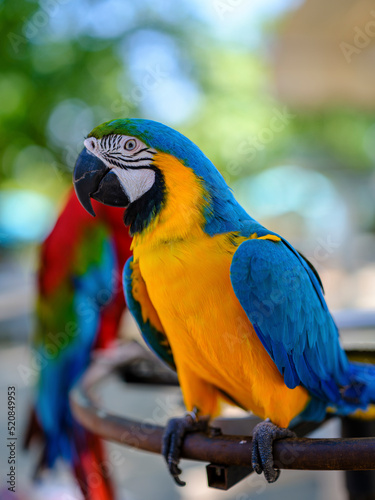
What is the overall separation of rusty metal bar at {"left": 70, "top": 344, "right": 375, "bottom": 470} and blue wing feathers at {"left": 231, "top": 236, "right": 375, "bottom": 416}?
93mm

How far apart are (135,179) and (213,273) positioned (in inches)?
6.5

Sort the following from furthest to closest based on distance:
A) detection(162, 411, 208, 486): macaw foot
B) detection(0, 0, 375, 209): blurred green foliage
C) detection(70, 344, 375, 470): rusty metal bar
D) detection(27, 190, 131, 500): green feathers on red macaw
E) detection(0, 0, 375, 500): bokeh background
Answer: detection(0, 0, 375, 209): blurred green foliage
detection(0, 0, 375, 500): bokeh background
detection(27, 190, 131, 500): green feathers on red macaw
detection(162, 411, 208, 486): macaw foot
detection(70, 344, 375, 470): rusty metal bar

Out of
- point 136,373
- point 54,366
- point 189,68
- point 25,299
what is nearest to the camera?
point 136,373

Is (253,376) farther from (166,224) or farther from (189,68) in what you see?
(189,68)

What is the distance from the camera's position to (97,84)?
18.7 ft

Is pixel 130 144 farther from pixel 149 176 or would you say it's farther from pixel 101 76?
pixel 101 76

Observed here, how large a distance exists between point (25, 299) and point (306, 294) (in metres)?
4.61

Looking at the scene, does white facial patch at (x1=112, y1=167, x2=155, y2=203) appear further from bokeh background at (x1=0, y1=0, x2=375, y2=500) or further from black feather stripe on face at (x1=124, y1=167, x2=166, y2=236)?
bokeh background at (x1=0, y1=0, x2=375, y2=500)

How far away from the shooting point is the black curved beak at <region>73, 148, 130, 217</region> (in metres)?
0.62

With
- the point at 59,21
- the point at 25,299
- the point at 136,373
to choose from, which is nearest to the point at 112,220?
the point at 136,373

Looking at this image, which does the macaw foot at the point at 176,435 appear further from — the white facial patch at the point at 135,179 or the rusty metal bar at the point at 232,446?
the white facial patch at the point at 135,179

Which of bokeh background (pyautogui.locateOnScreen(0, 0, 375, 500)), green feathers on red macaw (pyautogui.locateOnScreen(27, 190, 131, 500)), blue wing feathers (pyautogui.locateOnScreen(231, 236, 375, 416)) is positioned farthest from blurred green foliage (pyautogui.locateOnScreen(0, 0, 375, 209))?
blue wing feathers (pyautogui.locateOnScreen(231, 236, 375, 416))

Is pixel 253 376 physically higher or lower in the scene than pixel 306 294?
lower

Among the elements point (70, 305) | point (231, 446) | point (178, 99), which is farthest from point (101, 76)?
point (231, 446)
